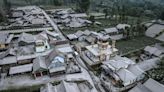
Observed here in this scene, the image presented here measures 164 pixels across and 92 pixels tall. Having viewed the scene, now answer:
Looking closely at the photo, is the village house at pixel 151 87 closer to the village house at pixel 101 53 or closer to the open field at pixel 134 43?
the village house at pixel 101 53

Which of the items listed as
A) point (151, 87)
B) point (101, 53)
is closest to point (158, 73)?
point (151, 87)

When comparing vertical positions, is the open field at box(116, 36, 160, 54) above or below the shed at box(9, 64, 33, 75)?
above

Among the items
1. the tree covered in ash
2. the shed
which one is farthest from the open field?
the tree covered in ash

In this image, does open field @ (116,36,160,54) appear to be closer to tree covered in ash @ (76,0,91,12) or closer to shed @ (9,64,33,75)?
shed @ (9,64,33,75)

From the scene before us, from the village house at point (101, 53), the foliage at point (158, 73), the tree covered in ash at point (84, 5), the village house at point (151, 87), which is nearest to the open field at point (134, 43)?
the village house at point (101, 53)

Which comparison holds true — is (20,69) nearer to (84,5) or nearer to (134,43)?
(134,43)

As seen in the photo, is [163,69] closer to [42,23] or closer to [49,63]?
[49,63]

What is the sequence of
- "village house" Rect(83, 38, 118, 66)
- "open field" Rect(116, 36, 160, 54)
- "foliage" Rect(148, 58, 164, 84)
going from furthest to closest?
"open field" Rect(116, 36, 160, 54)
"village house" Rect(83, 38, 118, 66)
"foliage" Rect(148, 58, 164, 84)

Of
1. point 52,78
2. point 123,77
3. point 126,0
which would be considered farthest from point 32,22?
point 126,0

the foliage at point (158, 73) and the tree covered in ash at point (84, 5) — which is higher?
the tree covered in ash at point (84, 5)

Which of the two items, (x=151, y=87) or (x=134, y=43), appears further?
(x=134, y=43)

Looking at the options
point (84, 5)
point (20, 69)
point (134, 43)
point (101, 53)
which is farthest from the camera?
point (84, 5)
